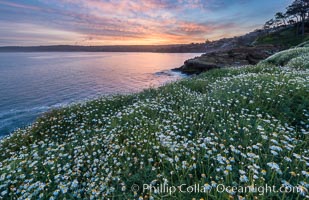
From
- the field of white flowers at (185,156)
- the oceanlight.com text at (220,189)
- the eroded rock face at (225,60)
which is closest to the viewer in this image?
the oceanlight.com text at (220,189)

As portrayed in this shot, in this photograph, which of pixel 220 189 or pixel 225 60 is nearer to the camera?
pixel 220 189

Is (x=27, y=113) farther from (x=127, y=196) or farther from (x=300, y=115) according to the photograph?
(x=300, y=115)

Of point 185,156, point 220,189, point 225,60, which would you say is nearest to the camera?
point 220,189

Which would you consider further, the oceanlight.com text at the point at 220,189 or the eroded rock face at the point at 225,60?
the eroded rock face at the point at 225,60

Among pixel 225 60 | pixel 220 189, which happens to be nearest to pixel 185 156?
pixel 220 189

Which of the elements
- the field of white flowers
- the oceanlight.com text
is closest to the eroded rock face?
the field of white flowers

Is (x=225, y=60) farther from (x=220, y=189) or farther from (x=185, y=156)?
(x=220, y=189)

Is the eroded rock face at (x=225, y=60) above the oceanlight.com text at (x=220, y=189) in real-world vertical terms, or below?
above

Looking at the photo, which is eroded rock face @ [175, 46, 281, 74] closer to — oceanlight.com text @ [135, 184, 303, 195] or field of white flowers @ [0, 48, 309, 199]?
field of white flowers @ [0, 48, 309, 199]

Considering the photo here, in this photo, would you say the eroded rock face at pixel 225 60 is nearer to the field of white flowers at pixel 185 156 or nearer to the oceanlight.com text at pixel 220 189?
the field of white flowers at pixel 185 156

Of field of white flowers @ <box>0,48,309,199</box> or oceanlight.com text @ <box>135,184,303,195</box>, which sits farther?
field of white flowers @ <box>0,48,309,199</box>

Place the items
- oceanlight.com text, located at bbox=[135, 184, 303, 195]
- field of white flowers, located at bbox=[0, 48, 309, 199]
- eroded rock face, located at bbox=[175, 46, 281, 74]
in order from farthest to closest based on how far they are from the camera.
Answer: eroded rock face, located at bbox=[175, 46, 281, 74] < field of white flowers, located at bbox=[0, 48, 309, 199] < oceanlight.com text, located at bbox=[135, 184, 303, 195]

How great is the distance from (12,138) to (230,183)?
8381 millimetres

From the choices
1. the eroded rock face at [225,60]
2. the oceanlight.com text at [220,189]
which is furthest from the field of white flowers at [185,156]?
the eroded rock face at [225,60]
